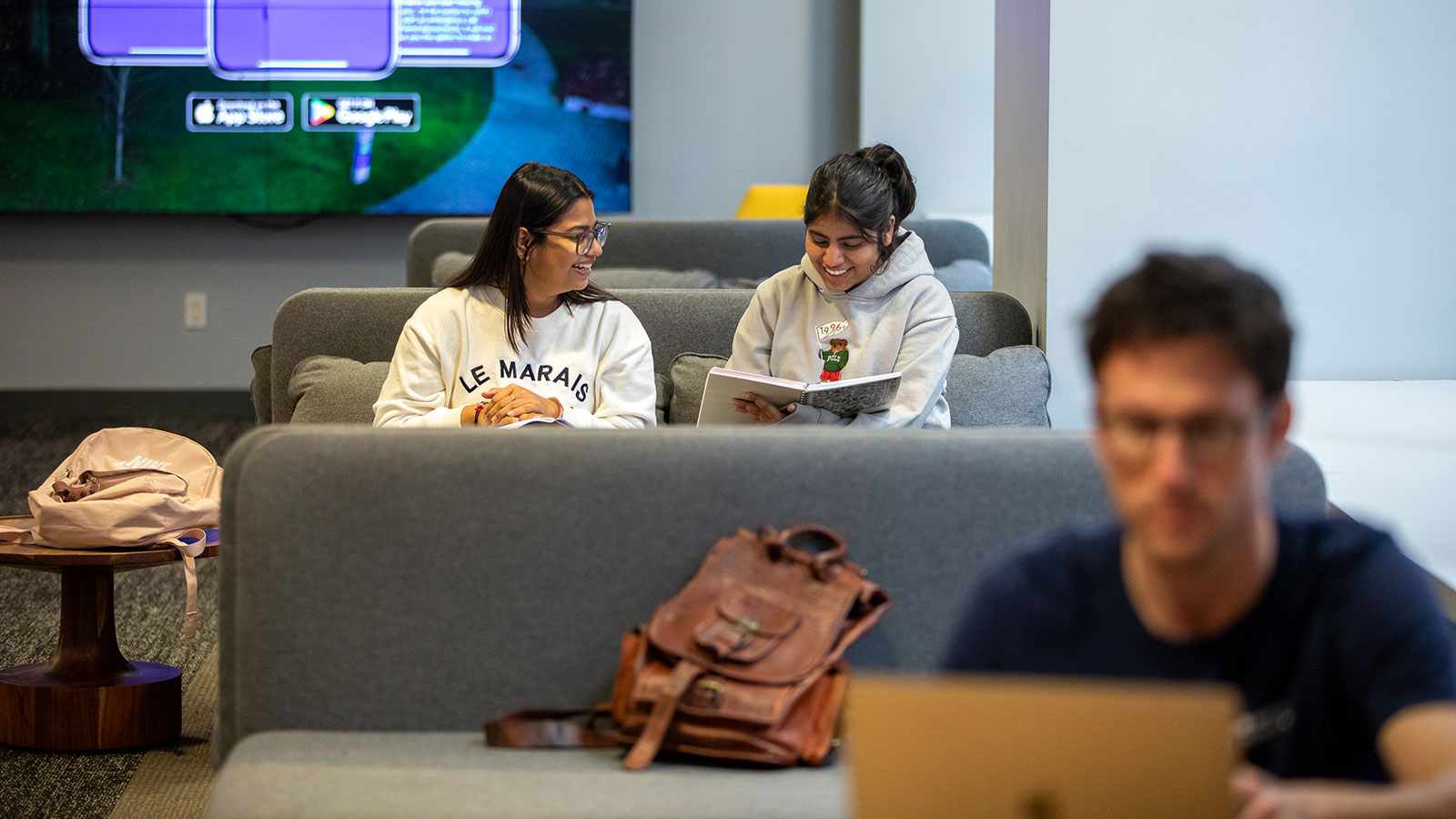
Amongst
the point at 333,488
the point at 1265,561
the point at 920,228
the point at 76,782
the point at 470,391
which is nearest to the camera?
the point at 1265,561

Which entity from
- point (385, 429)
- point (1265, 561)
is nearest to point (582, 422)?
point (385, 429)

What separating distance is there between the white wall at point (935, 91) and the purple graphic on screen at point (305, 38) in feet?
6.91

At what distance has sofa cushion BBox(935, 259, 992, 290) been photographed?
3.49 m

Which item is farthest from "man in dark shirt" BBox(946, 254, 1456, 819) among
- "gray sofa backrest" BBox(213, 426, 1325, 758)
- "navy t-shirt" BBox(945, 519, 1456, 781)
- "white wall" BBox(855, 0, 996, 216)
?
"white wall" BBox(855, 0, 996, 216)

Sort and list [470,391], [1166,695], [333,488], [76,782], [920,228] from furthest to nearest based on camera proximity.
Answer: [920,228]
[470,391]
[76,782]
[333,488]
[1166,695]

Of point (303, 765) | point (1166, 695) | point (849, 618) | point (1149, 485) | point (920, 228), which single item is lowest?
point (303, 765)

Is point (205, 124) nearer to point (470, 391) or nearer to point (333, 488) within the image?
point (470, 391)

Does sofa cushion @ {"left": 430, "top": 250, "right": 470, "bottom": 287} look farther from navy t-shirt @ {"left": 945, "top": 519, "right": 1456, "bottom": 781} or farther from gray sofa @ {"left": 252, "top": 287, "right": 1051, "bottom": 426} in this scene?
navy t-shirt @ {"left": 945, "top": 519, "right": 1456, "bottom": 781}

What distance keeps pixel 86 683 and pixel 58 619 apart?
0.90 metres

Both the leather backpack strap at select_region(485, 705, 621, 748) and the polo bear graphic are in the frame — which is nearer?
the leather backpack strap at select_region(485, 705, 621, 748)

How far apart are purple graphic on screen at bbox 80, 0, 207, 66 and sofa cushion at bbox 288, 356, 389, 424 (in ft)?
11.4

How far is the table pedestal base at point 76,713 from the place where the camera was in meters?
2.38

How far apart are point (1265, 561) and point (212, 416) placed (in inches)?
221

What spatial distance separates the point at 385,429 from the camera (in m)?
1.69
